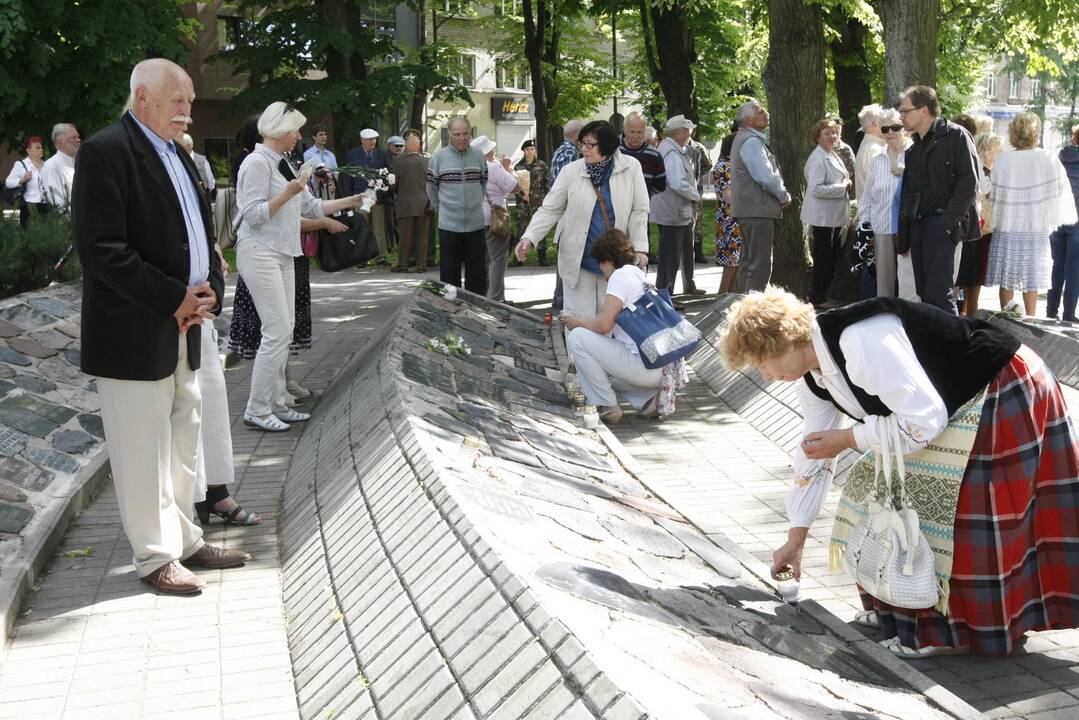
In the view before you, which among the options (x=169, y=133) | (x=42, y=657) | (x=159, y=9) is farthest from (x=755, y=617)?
(x=159, y=9)

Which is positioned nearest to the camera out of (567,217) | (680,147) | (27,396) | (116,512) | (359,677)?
(359,677)

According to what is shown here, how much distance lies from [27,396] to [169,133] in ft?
11.1

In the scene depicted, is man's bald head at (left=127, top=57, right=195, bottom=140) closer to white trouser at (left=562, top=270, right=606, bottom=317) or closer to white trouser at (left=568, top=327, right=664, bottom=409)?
white trouser at (left=568, top=327, right=664, bottom=409)

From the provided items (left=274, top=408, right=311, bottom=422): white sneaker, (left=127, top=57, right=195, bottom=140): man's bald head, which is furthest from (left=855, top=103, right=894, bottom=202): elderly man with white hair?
(left=127, top=57, right=195, bottom=140): man's bald head

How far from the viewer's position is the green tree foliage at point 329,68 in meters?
25.7

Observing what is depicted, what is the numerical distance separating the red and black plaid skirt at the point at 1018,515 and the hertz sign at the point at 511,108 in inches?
2233

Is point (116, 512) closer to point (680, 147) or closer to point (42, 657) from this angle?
point (42, 657)

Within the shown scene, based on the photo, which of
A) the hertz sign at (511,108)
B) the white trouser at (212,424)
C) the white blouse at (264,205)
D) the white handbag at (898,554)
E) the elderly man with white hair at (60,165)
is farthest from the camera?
the hertz sign at (511,108)

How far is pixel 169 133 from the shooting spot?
199 inches

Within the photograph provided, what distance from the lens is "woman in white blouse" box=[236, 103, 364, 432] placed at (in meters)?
7.61

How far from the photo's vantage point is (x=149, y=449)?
505 centimetres

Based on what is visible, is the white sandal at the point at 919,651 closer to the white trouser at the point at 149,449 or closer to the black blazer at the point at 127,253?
the white trouser at the point at 149,449

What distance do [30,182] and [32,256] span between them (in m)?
5.13

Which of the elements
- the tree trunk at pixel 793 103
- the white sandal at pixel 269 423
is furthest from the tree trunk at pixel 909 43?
the white sandal at pixel 269 423
